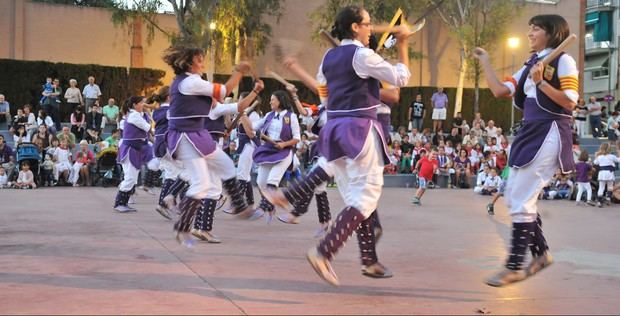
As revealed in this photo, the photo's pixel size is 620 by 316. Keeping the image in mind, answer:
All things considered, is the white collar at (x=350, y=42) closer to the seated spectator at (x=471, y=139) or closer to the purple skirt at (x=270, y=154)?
the purple skirt at (x=270, y=154)

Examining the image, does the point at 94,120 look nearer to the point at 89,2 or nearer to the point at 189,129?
the point at 189,129

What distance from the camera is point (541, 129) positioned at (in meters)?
5.02

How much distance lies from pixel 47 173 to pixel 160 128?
30.9ft

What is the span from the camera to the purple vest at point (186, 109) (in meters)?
6.68

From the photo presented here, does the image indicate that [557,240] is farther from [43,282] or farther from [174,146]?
[43,282]

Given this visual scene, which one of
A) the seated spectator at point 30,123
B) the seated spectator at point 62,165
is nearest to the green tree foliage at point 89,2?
the seated spectator at point 30,123

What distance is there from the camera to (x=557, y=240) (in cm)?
830

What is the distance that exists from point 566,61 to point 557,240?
148 inches

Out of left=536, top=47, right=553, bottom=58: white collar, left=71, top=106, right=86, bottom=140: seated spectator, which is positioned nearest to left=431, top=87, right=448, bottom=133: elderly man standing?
left=71, top=106, right=86, bottom=140: seated spectator

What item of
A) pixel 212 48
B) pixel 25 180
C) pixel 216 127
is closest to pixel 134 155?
pixel 216 127

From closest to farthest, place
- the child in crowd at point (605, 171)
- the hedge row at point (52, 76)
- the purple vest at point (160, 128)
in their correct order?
the purple vest at point (160, 128)
the child in crowd at point (605, 171)
the hedge row at point (52, 76)

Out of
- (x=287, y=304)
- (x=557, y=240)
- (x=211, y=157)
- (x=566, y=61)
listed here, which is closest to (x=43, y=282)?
(x=287, y=304)

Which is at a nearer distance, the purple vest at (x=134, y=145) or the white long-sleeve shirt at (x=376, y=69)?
the white long-sleeve shirt at (x=376, y=69)

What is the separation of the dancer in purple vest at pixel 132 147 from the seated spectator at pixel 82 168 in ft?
24.2
